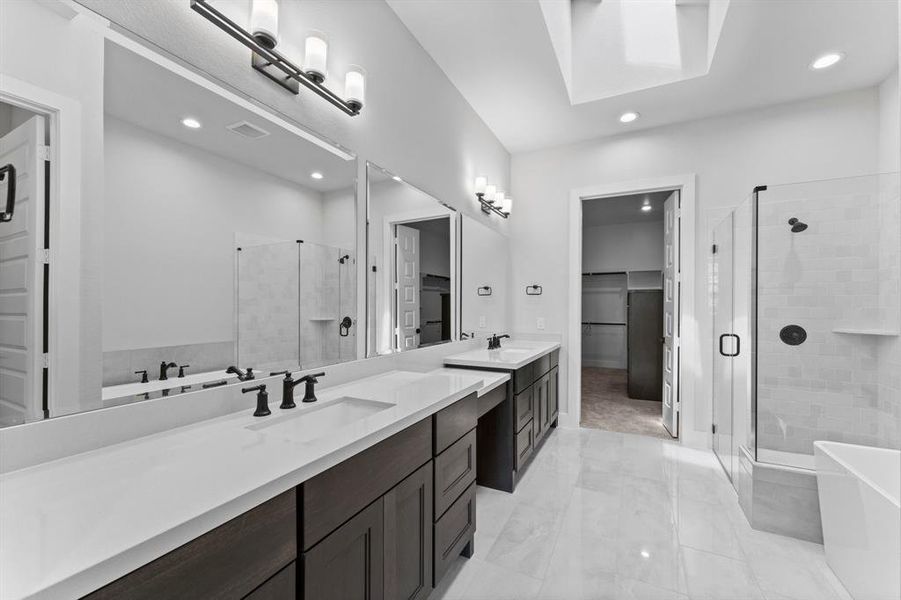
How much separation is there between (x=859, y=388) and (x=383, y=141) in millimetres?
3319

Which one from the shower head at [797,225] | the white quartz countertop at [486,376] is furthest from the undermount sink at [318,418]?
the shower head at [797,225]

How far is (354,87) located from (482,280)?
195cm

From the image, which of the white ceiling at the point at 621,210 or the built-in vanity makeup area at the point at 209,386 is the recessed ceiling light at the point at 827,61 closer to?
the white ceiling at the point at 621,210

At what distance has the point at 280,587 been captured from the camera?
80cm

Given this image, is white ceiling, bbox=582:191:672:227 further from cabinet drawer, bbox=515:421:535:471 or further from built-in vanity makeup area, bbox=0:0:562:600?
built-in vanity makeup area, bbox=0:0:562:600

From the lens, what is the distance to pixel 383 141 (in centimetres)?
209

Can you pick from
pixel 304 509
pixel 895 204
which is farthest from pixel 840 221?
pixel 304 509

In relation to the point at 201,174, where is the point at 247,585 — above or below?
below

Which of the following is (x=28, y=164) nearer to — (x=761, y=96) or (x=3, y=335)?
(x=3, y=335)

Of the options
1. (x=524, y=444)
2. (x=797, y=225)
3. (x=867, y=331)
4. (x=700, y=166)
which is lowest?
(x=524, y=444)

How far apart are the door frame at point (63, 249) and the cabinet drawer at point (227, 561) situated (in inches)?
22.6

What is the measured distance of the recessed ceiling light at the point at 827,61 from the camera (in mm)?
2412

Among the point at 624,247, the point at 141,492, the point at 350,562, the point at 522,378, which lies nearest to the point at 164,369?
the point at 141,492

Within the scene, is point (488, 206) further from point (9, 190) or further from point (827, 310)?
point (9, 190)
